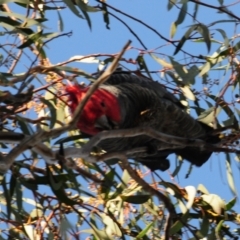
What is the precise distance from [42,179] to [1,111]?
1.20 ft

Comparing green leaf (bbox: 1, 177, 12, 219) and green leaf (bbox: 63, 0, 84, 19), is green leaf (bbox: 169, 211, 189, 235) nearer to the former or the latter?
green leaf (bbox: 1, 177, 12, 219)

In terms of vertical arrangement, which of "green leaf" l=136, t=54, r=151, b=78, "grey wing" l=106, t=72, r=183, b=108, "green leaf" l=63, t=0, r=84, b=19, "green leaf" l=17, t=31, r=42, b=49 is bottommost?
"grey wing" l=106, t=72, r=183, b=108

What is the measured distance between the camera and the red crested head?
1838mm

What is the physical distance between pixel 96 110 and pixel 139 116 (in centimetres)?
28

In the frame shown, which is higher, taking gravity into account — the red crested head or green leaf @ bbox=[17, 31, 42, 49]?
green leaf @ bbox=[17, 31, 42, 49]

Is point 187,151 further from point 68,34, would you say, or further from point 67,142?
point 68,34

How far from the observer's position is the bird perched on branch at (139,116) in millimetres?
1857

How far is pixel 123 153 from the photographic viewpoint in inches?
73.9

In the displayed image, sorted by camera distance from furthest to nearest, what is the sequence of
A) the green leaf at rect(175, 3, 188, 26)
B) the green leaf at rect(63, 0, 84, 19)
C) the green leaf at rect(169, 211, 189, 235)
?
the green leaf at rect(175, 3, 188, 26), the green leaf at rect(169, 211, 189, 235), the green leaf at rect(63, 0, 84, 19)

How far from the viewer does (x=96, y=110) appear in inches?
72.4

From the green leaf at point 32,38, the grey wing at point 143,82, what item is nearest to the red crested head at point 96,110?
the green leaf at point 32,38

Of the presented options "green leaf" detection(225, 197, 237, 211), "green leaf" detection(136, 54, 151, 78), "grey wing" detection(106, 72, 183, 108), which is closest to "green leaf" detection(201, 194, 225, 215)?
"green leaf" detection(225, 197, 237, 211)

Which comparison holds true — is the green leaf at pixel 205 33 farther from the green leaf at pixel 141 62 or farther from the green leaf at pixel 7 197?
the green leaf at pixel 7 197

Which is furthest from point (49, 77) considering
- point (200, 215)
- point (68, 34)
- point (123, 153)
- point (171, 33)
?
point (200, 215)
